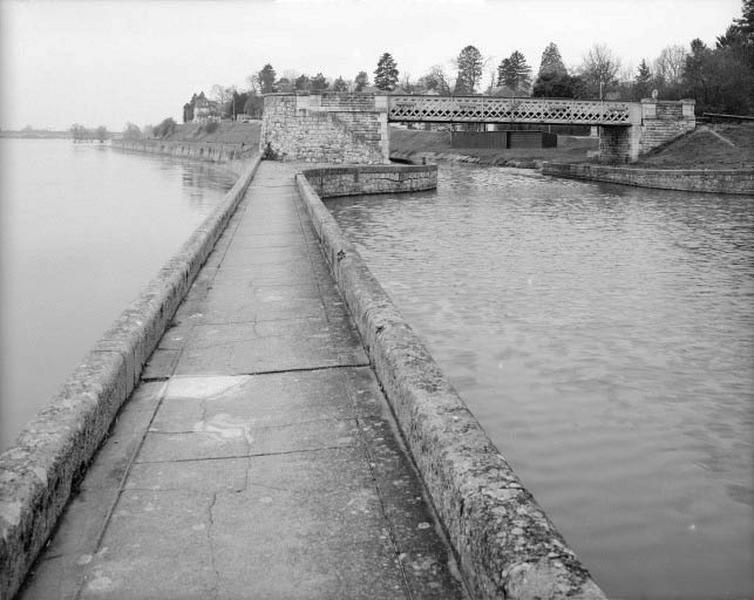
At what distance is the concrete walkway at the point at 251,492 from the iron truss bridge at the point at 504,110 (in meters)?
37.4

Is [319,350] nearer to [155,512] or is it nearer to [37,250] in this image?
[155,512]

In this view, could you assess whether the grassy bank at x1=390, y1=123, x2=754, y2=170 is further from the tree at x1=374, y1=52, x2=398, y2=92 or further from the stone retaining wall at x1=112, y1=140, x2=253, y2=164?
the tree at x1=374, y1=52, x2=398, y2=92

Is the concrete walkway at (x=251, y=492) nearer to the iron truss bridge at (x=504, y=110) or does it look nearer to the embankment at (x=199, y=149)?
the iron truss bridge at (x=504, y=110)

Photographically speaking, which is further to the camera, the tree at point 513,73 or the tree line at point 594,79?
the tree at point 513,73

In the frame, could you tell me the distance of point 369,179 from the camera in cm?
3266

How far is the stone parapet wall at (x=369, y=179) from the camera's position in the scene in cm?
3080

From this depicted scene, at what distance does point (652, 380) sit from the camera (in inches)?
352

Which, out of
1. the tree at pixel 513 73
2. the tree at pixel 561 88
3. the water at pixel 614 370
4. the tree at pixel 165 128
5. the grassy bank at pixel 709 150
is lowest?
the water at pixel 614 370

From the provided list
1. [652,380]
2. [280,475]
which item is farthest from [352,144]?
[280,475]

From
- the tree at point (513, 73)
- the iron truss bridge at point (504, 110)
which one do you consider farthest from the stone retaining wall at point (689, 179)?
the tree at point (513, 73)

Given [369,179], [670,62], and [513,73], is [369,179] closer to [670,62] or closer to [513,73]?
[670,62]

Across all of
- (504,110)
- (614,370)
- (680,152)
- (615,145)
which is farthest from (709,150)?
(614,370)

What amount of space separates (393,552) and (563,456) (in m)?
3.87

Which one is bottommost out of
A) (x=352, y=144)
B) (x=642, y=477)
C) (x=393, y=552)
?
(x=642, y=477)
